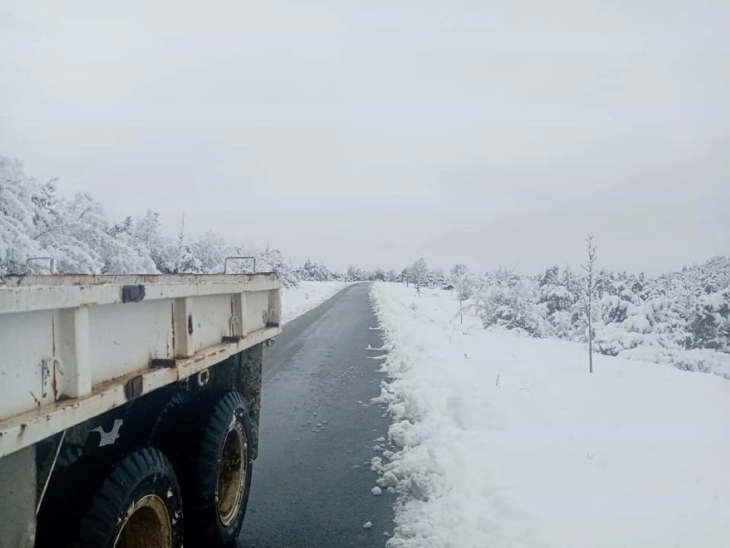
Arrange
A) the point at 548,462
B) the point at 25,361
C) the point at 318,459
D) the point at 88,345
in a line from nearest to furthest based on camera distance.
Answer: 1. the point at 25,361
2. the point at 88,345
3. the point at 548,462
4. the point at 318,459

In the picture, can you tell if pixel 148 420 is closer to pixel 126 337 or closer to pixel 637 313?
pixel 126 337

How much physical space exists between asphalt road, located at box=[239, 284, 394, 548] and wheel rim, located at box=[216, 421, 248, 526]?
0.92 ft

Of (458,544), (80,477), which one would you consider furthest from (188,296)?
(458,544)

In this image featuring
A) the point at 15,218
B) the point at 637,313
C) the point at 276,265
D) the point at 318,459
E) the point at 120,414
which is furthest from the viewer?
the point at 276,265

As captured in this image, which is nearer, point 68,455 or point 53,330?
point 53,330

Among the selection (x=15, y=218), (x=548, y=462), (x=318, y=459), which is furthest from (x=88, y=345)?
(x=15, y=218)

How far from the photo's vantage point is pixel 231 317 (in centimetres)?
417

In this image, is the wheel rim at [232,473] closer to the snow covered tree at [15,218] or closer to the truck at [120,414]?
the truck at [120,414]

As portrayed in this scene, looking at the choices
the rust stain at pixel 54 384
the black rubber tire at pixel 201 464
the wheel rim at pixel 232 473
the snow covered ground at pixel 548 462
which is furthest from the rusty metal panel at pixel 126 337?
the snow covered ground at pixel 548 462

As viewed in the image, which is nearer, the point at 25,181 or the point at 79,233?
the point at 25,181

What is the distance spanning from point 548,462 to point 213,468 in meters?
3.52

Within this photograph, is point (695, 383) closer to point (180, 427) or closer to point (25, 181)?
point (180, 427)

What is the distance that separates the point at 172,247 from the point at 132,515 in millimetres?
32745

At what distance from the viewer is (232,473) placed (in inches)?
154
